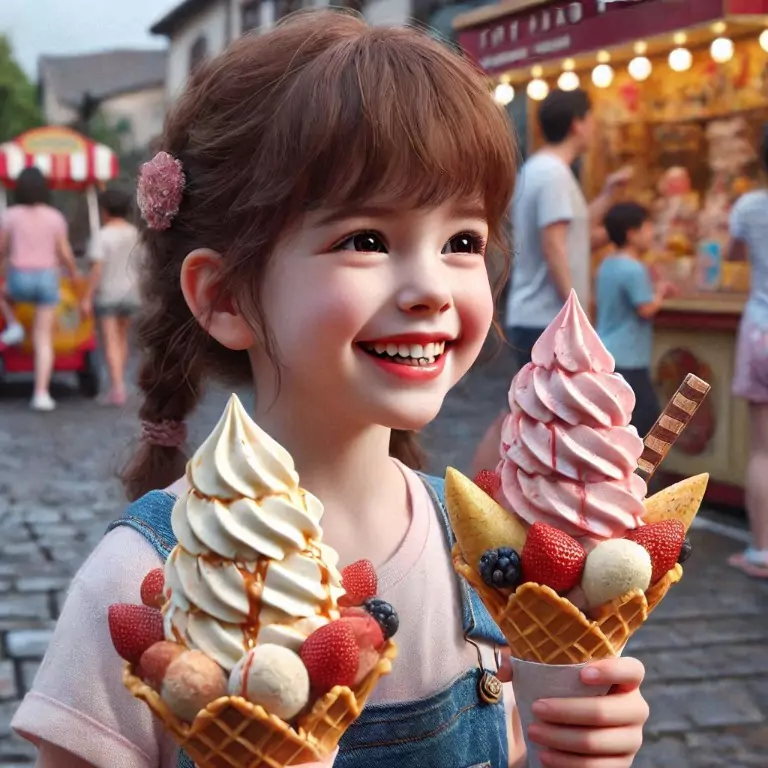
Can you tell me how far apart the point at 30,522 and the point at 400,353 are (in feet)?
17.3

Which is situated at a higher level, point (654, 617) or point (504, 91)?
point (504, 91)

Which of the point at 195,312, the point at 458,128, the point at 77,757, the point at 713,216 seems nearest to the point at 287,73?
the point at 458,128

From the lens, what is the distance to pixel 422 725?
1802 mm

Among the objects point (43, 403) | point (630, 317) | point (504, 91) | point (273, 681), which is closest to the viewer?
point (273, 681)

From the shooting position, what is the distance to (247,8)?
29.9 metres

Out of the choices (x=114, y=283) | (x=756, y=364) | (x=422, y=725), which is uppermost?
(x=422, y=725)

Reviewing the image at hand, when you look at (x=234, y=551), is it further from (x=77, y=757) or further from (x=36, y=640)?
(x=36, y=640)

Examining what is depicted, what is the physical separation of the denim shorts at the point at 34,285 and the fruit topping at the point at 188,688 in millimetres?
9441

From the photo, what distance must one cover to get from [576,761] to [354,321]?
69cm

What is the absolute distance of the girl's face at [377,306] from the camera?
1686mm

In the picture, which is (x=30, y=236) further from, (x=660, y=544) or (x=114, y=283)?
(x=660, y=544)

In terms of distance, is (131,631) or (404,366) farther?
(404,366)

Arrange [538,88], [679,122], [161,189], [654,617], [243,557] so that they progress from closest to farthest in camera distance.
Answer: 1. [243,557]
2. [161,189]
3. [654,617]
4. [679,122]
5. [538,88]

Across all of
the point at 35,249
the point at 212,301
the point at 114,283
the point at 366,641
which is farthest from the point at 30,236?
the point at 366,641
